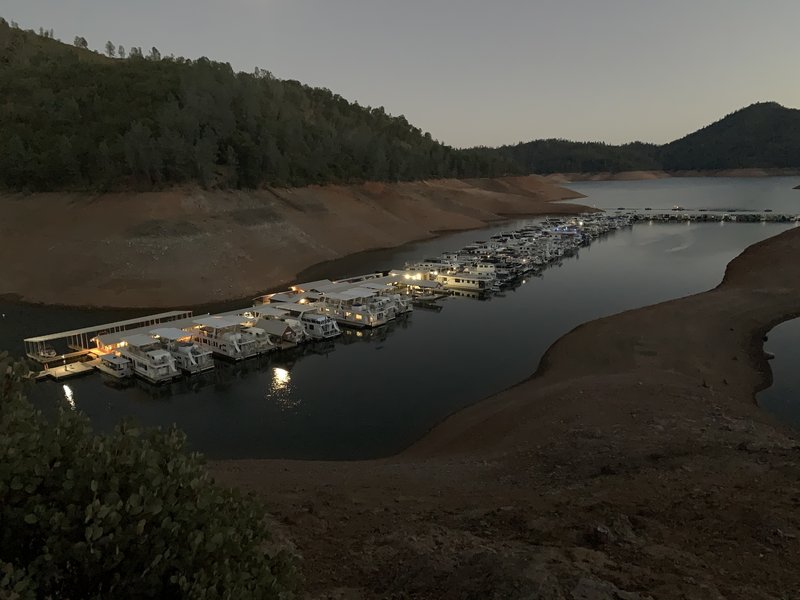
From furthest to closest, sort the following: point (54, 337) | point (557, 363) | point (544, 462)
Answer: point (54, 337), point (557, 363), point (544, 462)

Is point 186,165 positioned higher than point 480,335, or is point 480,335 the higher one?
point 186,165

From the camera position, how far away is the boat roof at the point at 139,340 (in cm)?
3556

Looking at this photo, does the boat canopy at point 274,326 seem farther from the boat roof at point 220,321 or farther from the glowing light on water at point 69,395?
the glowing light on water at point 69,395

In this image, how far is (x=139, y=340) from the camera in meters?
36.1

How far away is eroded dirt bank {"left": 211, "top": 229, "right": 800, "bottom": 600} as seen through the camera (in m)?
10.8

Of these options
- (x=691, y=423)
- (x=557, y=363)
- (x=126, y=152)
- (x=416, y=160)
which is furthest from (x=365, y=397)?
(x=416, y=160)

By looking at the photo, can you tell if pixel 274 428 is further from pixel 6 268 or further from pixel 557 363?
pixel 6 268

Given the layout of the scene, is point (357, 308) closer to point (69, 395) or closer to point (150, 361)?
point (150, 361)

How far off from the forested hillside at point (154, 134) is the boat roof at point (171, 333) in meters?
36.6

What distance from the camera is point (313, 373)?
34.9 m

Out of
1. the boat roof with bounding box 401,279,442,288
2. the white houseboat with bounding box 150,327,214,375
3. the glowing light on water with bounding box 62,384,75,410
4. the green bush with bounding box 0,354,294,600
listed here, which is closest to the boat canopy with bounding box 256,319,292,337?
the white houseboat with bounding box 150,327,214,375

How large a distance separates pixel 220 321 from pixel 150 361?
7.54m

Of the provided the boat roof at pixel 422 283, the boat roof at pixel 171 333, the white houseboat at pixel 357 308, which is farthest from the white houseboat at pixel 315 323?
the boat roof at pixel 422 283

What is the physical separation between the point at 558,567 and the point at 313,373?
84.9 ft
